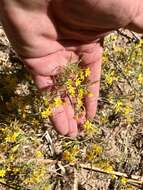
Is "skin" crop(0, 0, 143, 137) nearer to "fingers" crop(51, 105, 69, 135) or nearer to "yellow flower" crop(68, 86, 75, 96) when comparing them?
"fingers" crop(51, 105, 69, 135)

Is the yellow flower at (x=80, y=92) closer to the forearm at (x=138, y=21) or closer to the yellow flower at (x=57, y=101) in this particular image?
the yellow flower at (x=57, y=101)

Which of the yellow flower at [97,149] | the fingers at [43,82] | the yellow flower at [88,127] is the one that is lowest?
the yellow flower at [97,149]

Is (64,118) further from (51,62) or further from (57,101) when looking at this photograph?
(51,62)

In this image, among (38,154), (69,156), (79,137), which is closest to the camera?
(38,154)

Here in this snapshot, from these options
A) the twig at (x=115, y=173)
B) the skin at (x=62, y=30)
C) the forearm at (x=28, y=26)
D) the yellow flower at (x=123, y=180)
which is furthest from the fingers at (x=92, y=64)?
the yellow flower at (x=123, y=180)

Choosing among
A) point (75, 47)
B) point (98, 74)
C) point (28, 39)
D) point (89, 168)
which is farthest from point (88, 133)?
point (28, 39)

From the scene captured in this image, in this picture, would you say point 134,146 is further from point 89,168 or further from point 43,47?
point 43,47

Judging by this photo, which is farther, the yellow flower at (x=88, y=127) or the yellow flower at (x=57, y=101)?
the yellow flower at (x=88, y=127)

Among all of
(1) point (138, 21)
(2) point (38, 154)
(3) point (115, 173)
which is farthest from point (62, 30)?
(3) point (115, 173)
